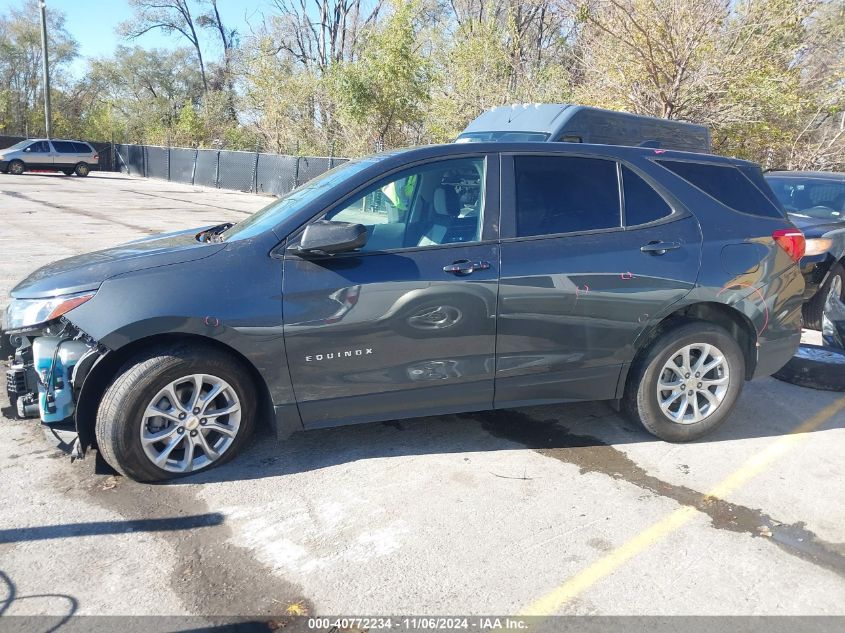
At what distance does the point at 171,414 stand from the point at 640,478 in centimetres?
264

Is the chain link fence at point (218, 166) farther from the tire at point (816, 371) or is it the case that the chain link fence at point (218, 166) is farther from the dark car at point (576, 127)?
the tire at point (816, 371)

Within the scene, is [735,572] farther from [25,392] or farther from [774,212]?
[25,392]

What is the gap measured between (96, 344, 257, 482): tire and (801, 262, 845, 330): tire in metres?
6.35

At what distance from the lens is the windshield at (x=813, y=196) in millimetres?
7602

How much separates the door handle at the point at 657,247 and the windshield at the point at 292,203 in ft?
5.74

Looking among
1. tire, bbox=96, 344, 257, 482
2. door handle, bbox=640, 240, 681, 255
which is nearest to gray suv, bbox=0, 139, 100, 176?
tire, bbox=96, 344, 257, 482

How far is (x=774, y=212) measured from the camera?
4535 millimetres

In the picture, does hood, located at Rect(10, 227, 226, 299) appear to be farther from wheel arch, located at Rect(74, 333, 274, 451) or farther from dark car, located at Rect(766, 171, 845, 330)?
dark car, located at Rect(766, 171, 845, 330)

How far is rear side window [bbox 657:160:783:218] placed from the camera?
436 cm

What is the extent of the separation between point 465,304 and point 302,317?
90 centimetres

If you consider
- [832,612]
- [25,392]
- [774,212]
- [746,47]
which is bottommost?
[832,612]

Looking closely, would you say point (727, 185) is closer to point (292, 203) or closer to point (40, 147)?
point (292, 203)

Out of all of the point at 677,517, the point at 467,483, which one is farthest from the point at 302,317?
the point at 677,517

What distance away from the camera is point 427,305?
12.0 ft
